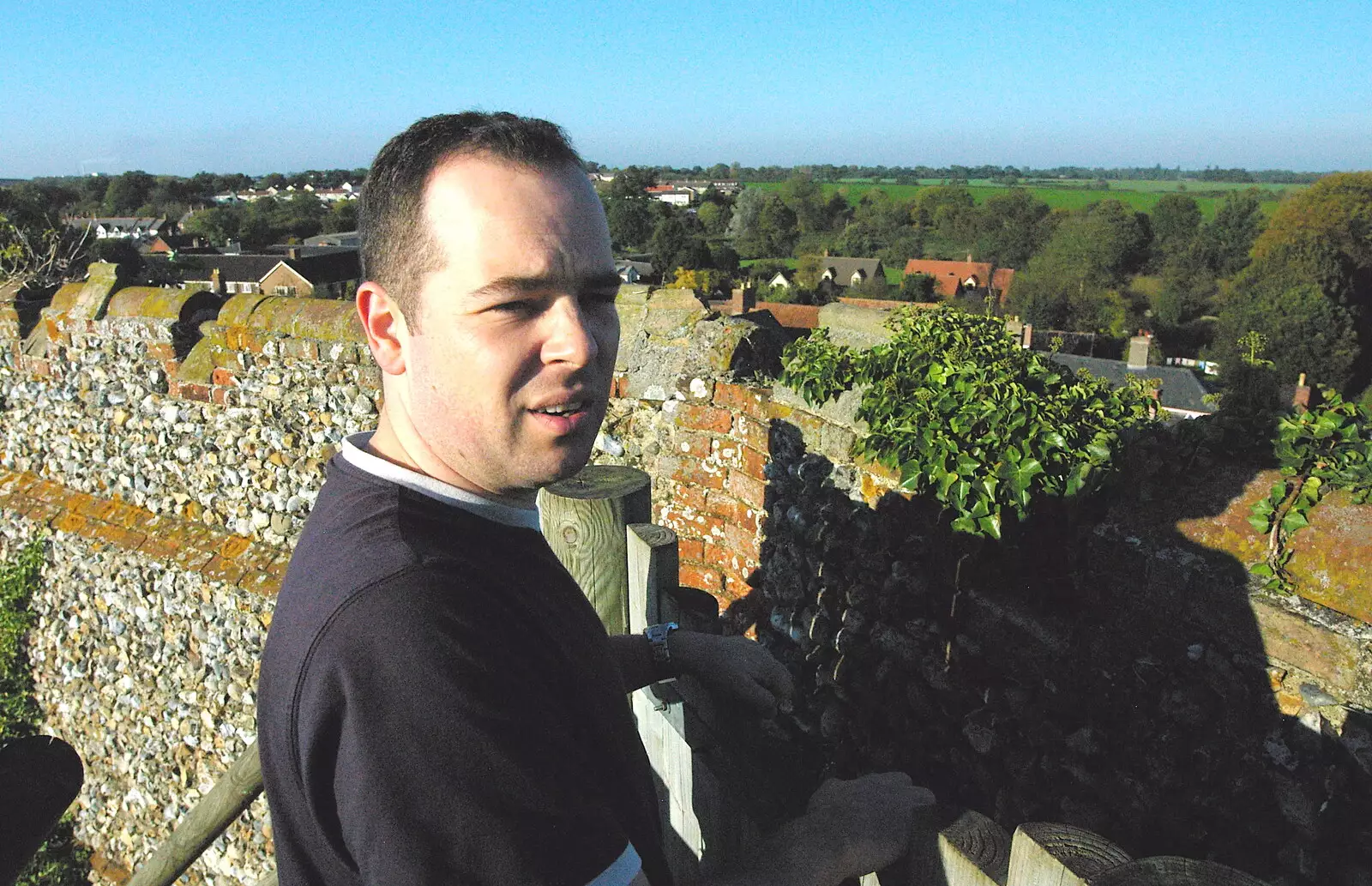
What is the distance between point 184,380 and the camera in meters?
5.68

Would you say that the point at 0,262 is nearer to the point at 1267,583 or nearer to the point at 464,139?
the point at 464,139

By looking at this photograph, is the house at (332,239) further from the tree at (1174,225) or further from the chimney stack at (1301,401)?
the chimney stack at (1301,401)

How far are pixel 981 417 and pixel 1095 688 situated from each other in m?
0.90

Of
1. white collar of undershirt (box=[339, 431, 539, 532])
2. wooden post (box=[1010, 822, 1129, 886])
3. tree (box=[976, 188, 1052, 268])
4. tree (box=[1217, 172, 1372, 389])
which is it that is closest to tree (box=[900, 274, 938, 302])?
tree (box=[1217, 172, 1372, 389])

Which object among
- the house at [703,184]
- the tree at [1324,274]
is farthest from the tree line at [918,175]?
the tree at [1324,274]

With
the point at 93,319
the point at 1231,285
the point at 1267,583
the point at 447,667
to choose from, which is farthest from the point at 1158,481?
the point at 1231,285

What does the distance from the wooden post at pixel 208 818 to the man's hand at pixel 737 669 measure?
1.76 meters

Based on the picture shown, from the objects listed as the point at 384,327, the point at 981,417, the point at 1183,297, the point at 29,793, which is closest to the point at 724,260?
the point at 1183,297

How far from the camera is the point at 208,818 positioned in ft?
9.82

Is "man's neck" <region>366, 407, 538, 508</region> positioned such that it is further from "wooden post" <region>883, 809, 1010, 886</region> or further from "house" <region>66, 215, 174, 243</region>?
"house" <region>66, 215, 174, 243</region>

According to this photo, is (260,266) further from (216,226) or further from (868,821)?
(868,821)

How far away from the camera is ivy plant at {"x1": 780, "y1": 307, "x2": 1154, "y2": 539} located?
9.00 ft

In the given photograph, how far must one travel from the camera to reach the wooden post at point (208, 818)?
2873mm

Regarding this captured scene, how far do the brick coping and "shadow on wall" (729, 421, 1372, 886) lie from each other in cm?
336
